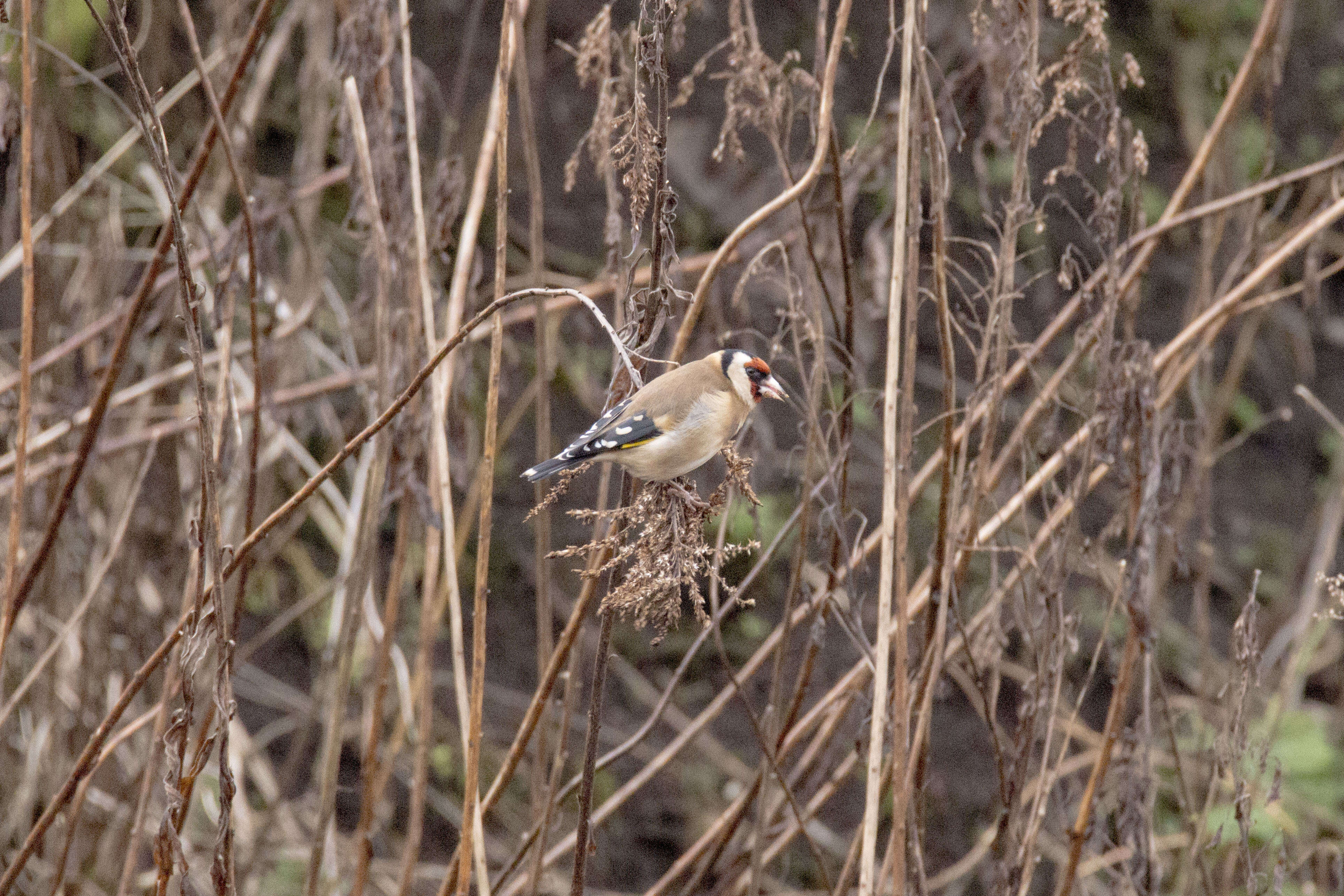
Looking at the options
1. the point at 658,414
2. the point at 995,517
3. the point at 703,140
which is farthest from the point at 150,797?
the point at 703,140

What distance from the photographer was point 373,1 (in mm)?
→ 2137

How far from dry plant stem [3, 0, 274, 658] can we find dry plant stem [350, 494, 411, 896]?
1.84 ft

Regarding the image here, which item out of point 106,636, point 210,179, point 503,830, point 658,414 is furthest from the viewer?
point 503,830

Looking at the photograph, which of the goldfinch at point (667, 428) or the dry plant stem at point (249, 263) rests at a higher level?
the dry plant stem at point (249, 263)

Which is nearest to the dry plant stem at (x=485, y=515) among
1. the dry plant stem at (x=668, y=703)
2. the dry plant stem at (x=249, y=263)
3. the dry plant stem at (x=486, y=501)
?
the dry plant stem at (x=486, y=501)

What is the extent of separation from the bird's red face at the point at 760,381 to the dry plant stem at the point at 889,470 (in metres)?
0.38

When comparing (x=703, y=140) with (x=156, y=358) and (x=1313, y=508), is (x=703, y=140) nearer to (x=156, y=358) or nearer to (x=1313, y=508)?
(x=156, y=358)

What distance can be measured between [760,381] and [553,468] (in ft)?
1.97

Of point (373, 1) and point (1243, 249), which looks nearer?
point (373, 1)

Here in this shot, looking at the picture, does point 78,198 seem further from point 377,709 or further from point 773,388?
point 773,388

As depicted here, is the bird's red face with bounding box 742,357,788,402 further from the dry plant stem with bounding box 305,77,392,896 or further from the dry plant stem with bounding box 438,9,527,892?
the dry plant stem with bounding box 305,77,392,896

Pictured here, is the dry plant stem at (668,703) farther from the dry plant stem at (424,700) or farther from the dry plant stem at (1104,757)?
the dry plant stem at (1104,757)

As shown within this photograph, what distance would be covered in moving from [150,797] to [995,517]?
1.84m

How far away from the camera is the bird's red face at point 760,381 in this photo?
221 centimetres
